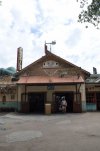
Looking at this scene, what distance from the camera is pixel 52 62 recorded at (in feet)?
100

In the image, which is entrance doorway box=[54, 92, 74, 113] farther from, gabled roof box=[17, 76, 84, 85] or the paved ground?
the paved ground

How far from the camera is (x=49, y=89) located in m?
29.3

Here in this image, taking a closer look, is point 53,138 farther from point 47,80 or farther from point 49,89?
point 49,89

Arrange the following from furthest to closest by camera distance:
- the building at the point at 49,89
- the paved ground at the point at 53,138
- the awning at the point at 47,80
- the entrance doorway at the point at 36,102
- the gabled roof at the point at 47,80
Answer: the entrance doorway at the point at 36,102
the building at the point at 49,89
the awning at the point at 47,80
the gabled roof at the point at 47,80
the paved ground at the point at 53,138

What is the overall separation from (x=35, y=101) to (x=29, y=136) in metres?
16.4

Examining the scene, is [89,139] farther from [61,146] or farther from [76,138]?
[61,146]

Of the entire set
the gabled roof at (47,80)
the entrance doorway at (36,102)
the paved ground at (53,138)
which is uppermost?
the gabled roof at (47,80)

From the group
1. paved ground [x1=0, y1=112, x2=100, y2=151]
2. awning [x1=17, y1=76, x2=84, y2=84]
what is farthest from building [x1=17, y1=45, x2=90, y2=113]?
paved ground [x1=0, y1=112, x2=100, y2=151]

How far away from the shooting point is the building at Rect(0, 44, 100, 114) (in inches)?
1132

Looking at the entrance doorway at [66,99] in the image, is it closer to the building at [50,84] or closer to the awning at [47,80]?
the building at [50,84]

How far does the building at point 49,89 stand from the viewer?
94.3 feet

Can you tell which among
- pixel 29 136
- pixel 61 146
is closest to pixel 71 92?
pixel 29 136

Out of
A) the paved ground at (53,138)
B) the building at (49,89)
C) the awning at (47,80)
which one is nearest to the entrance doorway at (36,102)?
the building at (49,89)

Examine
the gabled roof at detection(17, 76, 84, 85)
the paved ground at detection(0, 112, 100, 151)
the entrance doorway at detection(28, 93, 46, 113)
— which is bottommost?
the paved ground at detection(0, 112, 100, 151)
